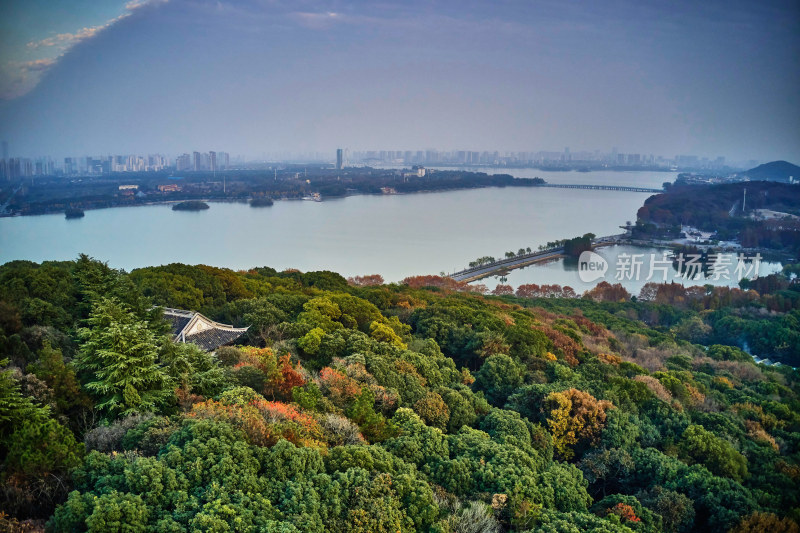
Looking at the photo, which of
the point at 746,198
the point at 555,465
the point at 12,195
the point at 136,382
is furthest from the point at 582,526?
the point at 746,198

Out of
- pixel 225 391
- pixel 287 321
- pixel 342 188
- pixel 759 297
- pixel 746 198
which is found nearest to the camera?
pixel 225 391

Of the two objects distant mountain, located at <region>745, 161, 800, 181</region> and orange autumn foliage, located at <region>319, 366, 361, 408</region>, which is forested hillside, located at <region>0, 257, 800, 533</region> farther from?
distant mountain, located at <region>745, 161, 800, 181</region>

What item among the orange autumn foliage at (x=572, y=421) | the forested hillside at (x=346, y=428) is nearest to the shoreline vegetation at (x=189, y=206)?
the forested hillside at (x=346, y=428)

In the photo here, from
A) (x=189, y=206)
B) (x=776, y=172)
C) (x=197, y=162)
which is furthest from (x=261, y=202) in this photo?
(x=776, y=172)

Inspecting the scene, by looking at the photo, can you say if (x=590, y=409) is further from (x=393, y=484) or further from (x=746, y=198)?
(x=746, y=198)

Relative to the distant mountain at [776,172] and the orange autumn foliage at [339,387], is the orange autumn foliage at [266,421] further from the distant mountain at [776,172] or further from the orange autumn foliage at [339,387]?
the distant mountain at [776,172]

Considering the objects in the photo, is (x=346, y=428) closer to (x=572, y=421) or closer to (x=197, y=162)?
(x=572, y=421)
